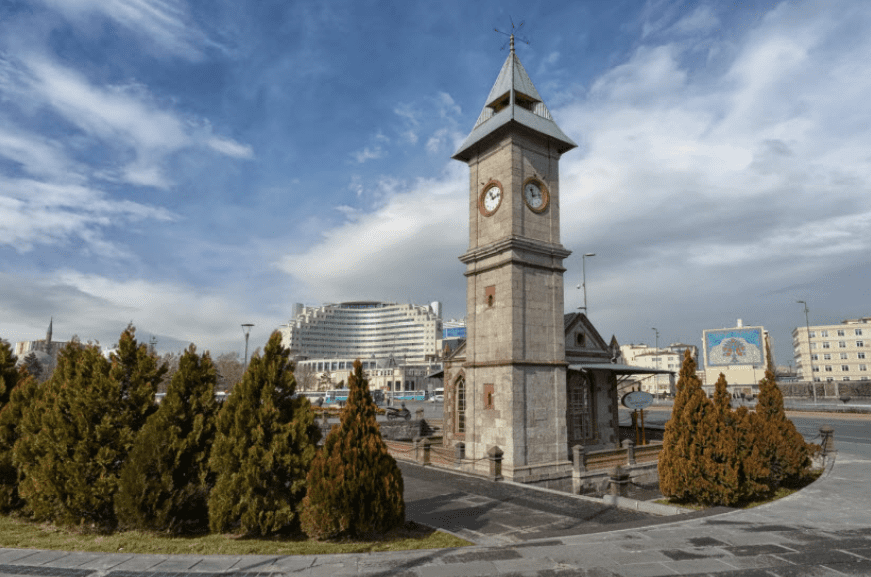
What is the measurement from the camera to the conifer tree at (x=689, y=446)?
43.2 ft

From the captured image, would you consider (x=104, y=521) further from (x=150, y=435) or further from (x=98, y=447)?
(x=150, y=435)

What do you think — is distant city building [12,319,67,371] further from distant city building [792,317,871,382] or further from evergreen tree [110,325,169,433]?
distant city building [792,317,871,382]

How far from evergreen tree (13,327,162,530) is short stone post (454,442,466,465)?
12509mm

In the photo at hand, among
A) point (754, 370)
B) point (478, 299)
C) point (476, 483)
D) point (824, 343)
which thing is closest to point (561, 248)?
point (478, 299)

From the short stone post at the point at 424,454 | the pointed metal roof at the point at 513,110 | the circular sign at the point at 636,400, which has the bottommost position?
the short stone post at the point at 424,454

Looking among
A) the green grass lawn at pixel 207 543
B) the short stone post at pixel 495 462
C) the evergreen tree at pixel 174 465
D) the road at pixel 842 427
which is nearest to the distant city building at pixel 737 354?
the road at pixel 842 427

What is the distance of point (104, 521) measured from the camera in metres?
10.5

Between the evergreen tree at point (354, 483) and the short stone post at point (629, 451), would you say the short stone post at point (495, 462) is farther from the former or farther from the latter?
the evergreen tree at point (354, 483)

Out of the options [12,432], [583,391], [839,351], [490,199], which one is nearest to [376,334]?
[839,351]

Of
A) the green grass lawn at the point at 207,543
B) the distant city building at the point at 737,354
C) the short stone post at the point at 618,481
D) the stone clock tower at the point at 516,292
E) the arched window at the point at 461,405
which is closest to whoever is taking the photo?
the green grass lawn at the point at 207,543

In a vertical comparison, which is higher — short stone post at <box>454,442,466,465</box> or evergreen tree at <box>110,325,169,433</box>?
evergreen tree at <box>110,325,169,433</box>

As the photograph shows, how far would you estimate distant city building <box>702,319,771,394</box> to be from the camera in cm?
9312

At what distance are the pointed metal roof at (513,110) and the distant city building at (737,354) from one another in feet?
283

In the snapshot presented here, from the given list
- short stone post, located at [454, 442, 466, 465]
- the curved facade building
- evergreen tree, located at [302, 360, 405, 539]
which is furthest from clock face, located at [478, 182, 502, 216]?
the curved facade building
